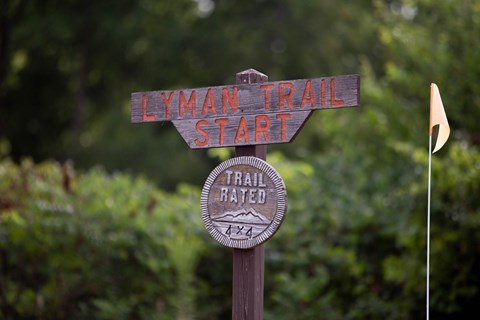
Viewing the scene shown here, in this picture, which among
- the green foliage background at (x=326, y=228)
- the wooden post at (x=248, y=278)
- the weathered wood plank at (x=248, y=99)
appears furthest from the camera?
the green foliage background at (x=326, y=228)

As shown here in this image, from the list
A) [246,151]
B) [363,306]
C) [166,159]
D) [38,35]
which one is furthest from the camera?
[166,159]

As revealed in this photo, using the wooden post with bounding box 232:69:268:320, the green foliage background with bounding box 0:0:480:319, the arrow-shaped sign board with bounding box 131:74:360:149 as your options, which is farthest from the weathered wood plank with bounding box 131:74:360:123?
the green foliage background with bounding box 0:0:480:319

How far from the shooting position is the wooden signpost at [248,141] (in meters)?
4.05

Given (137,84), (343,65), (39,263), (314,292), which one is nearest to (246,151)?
(314,292)

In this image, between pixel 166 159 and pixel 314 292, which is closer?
pixel 314 292

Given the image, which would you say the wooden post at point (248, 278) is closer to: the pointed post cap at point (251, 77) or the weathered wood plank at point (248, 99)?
the weathered wood plank at point (248, 99)

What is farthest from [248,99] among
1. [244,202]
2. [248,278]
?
[248,278]

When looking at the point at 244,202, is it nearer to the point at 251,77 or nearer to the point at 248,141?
the point at 248,141

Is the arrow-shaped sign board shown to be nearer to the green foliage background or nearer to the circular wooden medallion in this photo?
the circular wooden medallion

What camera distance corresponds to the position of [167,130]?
17906mm

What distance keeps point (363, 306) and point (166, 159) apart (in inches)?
423

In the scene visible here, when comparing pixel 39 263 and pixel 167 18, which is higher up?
pixel 167 18

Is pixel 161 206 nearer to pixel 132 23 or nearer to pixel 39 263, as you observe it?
pixel 39 263

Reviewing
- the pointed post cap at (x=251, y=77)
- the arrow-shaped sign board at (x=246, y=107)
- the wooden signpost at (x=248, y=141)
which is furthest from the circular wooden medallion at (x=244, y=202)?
the pointed post cap at (x=251, y=77)
